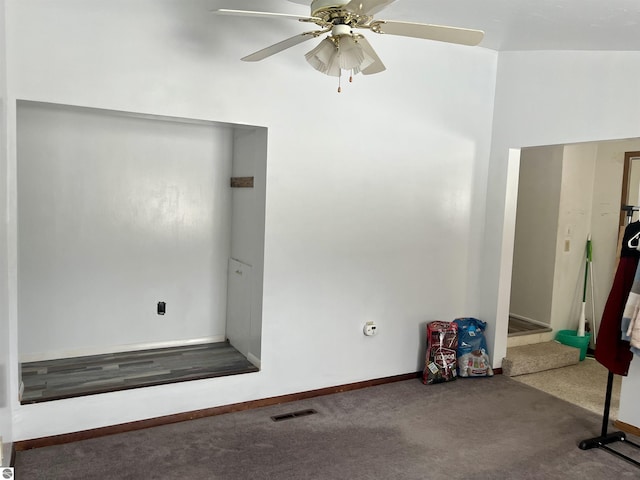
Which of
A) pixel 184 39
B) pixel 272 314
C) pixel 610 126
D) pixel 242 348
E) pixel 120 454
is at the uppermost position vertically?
pixel 184 39

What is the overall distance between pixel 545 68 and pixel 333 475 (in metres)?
3.49

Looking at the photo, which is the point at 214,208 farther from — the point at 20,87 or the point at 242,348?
the point at 20,87

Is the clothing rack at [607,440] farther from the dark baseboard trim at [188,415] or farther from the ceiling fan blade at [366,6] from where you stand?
the ceiling fan blade at [366,6]

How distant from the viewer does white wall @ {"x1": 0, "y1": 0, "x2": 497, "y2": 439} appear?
3.13 m

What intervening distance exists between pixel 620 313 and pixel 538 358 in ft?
5.11

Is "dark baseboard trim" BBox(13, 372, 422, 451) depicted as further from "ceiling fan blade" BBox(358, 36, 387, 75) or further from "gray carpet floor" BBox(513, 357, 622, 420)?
"ceiling fan blade" BBox(358, 36, 387, 75)

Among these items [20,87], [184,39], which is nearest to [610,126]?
[184,39]

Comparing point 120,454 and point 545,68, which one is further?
point 545,68

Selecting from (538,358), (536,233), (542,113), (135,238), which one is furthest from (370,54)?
(536,233)

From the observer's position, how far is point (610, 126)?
3.76 metres

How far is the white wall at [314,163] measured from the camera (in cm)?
313

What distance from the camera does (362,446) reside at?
3.28m

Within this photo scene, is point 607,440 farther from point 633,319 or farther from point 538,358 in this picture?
point 538,358

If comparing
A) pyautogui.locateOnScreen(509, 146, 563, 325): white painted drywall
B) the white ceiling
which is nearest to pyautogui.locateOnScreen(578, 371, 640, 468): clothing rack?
pyautogui.locateOnScreen(509, 146, 563, 325): white painted drywall
